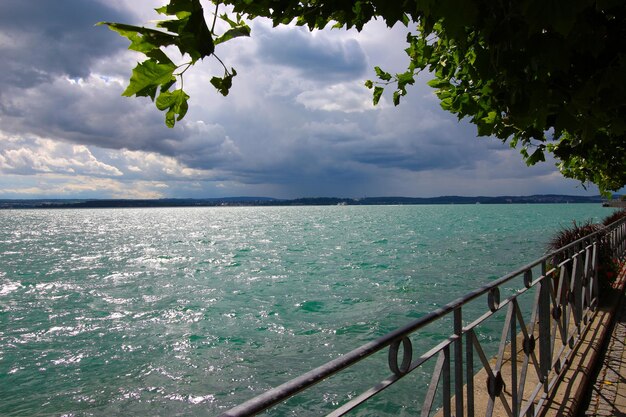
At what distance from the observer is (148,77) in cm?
143

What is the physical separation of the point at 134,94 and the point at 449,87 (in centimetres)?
370

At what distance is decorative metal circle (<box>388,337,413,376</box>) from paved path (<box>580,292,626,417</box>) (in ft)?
12.2

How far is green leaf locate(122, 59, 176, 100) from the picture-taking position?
139cm

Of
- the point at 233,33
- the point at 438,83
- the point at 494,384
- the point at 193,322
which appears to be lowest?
the point at 193,322

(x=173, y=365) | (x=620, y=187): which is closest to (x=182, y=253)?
(x=173, y=365)

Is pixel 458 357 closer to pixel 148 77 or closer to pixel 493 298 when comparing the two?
pixel 493 298

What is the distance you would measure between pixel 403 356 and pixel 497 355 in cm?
366

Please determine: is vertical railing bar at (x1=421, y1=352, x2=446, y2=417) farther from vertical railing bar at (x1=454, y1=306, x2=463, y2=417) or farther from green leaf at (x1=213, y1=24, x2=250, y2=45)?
green leaf at (x1=213, y1=24, x2=250, y2=45)

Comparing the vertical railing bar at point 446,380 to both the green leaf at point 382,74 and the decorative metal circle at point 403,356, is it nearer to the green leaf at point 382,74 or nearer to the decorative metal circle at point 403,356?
the decorative metal circle at point 403,356

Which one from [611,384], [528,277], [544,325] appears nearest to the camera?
[528,277]

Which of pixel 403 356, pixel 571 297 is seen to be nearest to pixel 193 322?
pixel 571 297

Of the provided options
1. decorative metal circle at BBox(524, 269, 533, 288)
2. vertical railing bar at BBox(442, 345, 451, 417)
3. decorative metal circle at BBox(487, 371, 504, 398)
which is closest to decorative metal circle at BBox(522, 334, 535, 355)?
decorative metal circle at BBox(524, 269, 533, 288)

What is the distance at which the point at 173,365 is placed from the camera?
14055 millimetres

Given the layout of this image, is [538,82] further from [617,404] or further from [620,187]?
[620,187]
